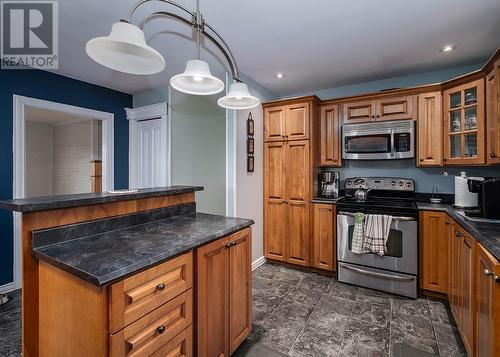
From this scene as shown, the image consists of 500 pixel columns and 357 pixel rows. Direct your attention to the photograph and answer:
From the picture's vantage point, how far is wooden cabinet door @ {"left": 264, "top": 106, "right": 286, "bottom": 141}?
3393 mm

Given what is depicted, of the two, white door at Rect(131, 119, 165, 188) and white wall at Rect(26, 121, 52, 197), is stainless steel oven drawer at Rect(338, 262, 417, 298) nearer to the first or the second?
white door at Rect(131, 119, 165, 188)

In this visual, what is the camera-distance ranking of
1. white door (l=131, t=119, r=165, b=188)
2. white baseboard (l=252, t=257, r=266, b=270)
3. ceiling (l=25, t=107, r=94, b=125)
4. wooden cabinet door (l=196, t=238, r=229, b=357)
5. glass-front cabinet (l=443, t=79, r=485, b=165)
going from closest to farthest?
1. wooden cabinet door (l=196, t=238, r=229, b=357)
2. glass-front cabinet (l=443, t=79, r=485, b=165)
3. white baseboard (l=252, t=257, r=266, b=270)
4. white door (l=131, t=119, r=165, b=188)
5. ceiling (l=25, t=107, r=94, b=125)

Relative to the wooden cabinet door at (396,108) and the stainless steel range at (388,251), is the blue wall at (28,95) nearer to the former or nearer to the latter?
the stainless steel range at (388,251)

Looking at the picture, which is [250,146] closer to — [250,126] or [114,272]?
[250,126]

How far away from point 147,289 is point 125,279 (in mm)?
135

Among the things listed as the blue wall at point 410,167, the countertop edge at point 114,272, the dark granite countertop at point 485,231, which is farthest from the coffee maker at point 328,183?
the countertop edge at point 114,272

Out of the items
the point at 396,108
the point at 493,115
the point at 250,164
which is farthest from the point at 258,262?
the point at 493,115

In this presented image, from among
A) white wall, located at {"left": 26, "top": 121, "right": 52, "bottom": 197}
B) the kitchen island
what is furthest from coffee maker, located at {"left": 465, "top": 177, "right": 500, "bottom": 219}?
white wall, located at {"left": 26, "top": 121, "right": 52, "bottom": 197}

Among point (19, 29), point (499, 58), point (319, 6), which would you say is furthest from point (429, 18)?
point (19, 29)

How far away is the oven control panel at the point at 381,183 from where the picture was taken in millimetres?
3158

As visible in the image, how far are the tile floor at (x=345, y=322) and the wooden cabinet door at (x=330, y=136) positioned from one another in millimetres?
1553

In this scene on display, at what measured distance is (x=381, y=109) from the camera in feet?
9.97

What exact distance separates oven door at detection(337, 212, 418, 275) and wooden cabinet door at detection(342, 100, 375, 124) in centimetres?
122

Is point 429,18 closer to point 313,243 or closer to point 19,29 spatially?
point 313,243
